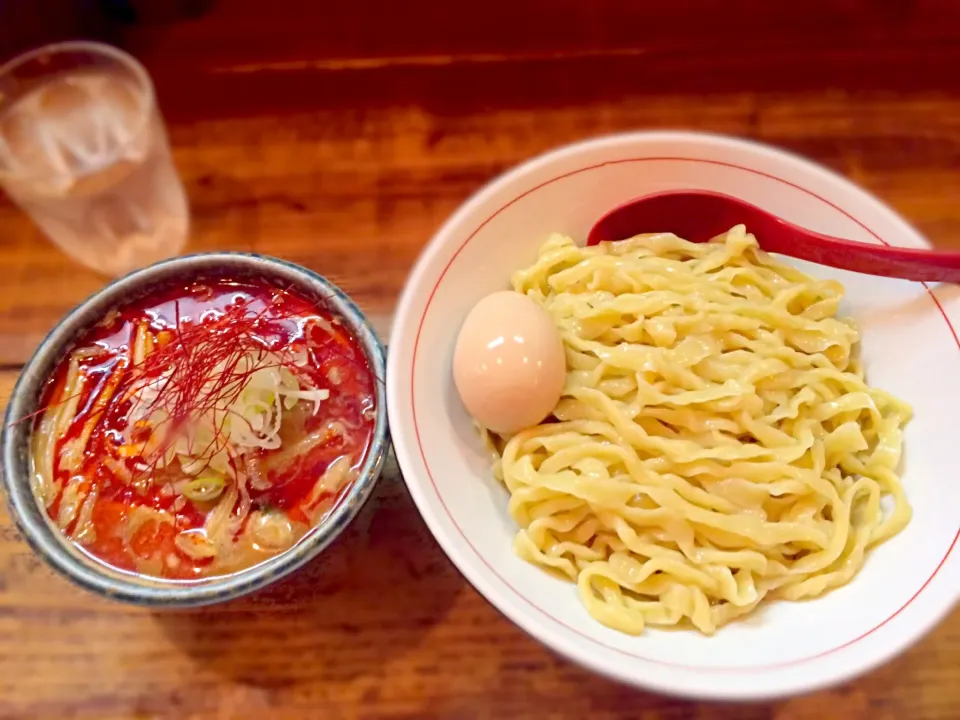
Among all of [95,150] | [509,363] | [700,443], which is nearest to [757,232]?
[700,443]

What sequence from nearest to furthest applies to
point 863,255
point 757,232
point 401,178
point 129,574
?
point 129,574
point 863,255
point 757,232
point 401,178

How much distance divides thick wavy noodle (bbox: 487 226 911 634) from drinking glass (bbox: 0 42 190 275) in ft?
3.13

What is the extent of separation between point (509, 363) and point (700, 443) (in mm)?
383

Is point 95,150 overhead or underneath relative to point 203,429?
overhead

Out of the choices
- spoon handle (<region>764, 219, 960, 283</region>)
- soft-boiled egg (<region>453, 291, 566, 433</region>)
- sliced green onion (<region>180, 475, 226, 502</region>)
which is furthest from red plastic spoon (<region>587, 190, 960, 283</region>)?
sliced green onion (<region>180, 475, 226, 502</region>)

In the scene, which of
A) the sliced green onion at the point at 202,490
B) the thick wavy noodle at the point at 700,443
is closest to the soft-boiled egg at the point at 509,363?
the thick wavy noodle at the point at 700,443

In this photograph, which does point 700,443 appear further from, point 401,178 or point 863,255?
point 401,178

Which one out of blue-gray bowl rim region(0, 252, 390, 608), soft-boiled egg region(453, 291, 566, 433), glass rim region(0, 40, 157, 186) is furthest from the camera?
glass rim region(0, 40, 157, 186)

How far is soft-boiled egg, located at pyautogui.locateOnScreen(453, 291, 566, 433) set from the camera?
4.17 ft

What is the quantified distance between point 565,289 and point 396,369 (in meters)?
0.41

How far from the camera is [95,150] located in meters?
1.78

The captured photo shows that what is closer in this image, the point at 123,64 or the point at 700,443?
the point at 700,443

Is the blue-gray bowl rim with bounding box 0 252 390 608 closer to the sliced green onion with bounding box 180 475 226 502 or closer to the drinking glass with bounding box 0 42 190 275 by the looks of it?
the sliced green onion with bounding box 180 475 226 502

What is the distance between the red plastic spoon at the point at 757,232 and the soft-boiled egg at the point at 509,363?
1.09 ft
